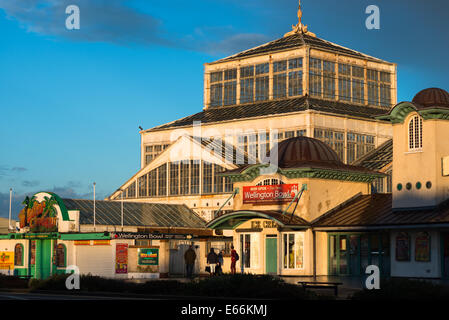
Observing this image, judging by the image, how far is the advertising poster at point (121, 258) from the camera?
48188 millimetres

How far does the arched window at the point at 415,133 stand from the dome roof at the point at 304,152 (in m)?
7.05

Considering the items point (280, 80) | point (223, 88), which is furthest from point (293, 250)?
point (223, 88)

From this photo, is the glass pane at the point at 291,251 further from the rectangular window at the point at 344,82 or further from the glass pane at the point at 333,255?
the rectangular window at the point at 344,82

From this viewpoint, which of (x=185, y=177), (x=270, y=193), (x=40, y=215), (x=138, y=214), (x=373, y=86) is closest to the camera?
(x=270, y=193)

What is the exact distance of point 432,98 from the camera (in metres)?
42.3

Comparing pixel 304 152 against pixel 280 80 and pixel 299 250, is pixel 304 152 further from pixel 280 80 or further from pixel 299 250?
pixel 280 80

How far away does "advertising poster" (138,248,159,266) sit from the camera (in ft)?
162

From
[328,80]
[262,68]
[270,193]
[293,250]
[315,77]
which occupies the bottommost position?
[293,250]

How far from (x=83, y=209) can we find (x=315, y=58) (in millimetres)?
27294

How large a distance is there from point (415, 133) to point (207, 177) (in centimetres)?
2749

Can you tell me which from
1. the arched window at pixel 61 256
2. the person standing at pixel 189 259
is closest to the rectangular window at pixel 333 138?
the person standing at pixel 189 259

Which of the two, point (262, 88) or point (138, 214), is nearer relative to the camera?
point (138, 214)

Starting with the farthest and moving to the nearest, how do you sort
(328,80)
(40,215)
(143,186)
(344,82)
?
(344,82) → (328,80) → (143,186) → (40,215)

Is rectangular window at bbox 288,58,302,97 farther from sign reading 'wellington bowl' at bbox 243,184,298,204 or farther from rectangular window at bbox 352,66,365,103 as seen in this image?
sign reading 'wellington bowl' at bbox 243,184,298,204
